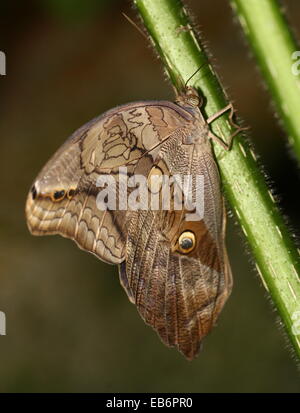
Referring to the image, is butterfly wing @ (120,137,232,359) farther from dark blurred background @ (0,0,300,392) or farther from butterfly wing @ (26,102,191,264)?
dark blurred background @ (0,0,300,392)

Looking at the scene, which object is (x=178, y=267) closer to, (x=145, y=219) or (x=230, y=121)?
(x=145, y=219)

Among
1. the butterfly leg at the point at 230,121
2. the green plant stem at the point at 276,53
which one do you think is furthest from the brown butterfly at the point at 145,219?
the green plant stem at the point at 276,53

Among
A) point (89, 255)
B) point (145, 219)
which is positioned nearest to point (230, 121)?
point (145, 219)

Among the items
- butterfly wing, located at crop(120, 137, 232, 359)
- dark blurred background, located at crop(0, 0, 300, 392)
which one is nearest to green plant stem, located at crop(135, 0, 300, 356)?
butterfly wing, located at crop(120, 137, 232, 359)

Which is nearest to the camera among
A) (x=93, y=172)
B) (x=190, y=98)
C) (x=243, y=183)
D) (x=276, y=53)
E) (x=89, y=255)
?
(x=276, y=53)

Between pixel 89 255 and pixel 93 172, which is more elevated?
pixel 89 255
